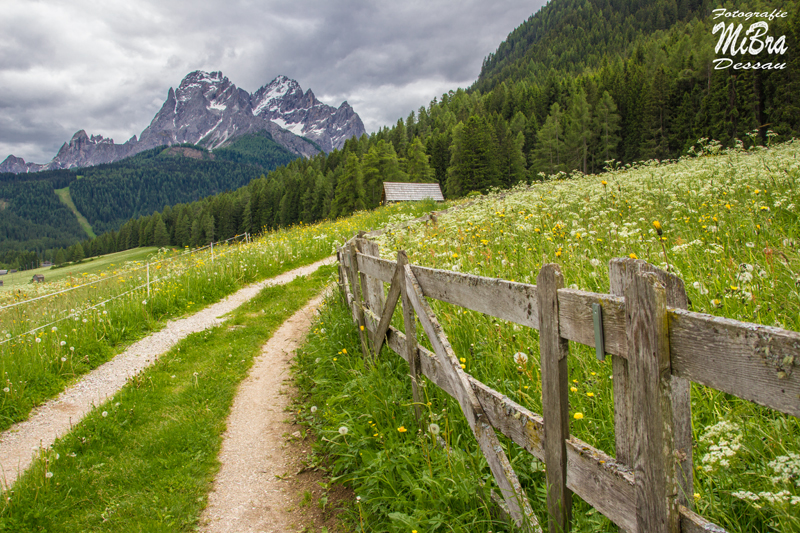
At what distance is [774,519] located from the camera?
190cm

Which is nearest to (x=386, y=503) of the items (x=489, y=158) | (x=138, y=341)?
(x=138, y=341)

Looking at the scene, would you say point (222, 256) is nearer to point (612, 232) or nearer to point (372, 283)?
point (372, 283)

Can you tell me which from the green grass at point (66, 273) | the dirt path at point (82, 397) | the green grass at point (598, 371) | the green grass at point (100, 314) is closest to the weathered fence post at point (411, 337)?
the green grass at point (598, 371)

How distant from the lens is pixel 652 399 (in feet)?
5.08

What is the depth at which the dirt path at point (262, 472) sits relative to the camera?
4113 mm

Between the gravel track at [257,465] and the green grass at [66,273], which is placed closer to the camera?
the gravel track at [257,465]

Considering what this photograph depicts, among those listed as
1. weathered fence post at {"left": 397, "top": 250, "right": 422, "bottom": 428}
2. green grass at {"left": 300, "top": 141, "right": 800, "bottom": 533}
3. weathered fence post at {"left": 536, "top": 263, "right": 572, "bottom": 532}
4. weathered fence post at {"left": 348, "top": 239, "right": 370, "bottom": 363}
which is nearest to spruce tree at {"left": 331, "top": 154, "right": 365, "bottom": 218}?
weathered fence post at {"left": 348, "top": 239, "right": 370, "bottom": 363}

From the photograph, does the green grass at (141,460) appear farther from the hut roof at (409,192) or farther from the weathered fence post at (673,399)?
the hut roof at (409,192)

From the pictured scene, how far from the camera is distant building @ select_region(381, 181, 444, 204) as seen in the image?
1523 inches

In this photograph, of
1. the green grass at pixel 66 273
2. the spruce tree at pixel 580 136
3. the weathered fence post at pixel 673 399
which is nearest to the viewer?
the weathered fence post at pixel 673 399

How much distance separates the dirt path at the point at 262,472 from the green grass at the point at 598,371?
0.43 metres

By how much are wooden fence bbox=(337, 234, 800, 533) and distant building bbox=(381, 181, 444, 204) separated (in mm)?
35544

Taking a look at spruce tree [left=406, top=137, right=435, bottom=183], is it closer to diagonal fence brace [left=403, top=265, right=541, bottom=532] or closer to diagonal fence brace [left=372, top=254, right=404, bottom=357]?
diagonal fence brace [left=372, top=254, right=404, bottom=357]

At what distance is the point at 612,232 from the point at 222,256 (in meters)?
13.5
